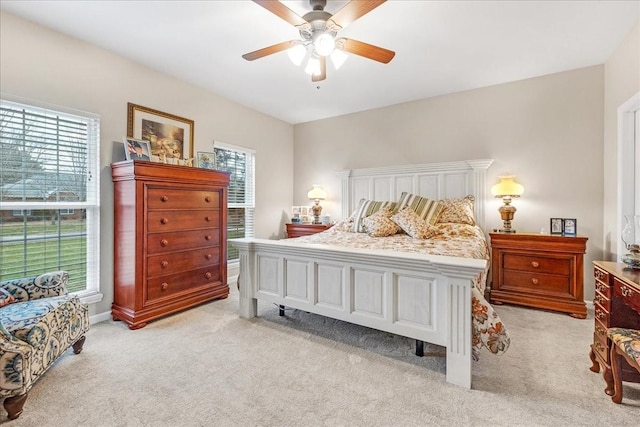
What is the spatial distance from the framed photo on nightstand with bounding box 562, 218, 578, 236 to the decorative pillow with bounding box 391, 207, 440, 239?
130 centimetres

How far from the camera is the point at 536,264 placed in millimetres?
3045

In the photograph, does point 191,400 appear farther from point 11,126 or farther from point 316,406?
point 11,126

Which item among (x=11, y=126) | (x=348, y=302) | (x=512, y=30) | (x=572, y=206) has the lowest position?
(x=348, y=302)

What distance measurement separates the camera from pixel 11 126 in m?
2.32

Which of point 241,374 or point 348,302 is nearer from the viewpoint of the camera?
point 241,374

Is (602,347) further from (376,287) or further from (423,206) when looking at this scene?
(423,206)

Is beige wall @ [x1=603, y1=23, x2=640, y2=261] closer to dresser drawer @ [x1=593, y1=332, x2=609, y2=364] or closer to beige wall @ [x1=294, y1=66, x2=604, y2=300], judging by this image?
beige wall @ [x1=294, y1=66, x2=604, y2=300]

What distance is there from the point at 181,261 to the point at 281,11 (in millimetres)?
2408

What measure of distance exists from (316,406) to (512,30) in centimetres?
317

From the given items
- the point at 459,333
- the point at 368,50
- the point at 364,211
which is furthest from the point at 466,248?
the point at 368,50

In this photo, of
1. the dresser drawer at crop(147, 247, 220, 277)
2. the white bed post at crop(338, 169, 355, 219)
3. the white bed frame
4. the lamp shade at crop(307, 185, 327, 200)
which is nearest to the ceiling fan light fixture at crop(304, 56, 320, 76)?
the white bed frame

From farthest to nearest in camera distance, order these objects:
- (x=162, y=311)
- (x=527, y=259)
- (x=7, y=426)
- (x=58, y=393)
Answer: (x=527, y=259) → (x=162, y=311) → (x=58, y=393) → (x=7, y=426)

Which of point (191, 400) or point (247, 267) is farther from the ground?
point (247, 267)

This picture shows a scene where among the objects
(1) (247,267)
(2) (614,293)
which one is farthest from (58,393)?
(2) (614,293)
